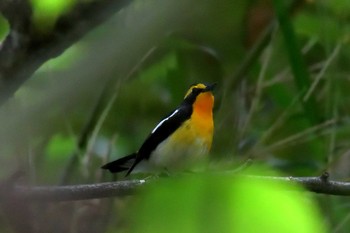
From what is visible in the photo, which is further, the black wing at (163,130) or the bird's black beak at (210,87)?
the bird's black beak at (210,87)

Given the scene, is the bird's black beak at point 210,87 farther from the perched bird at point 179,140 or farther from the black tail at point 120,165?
the black tail at point 120,165

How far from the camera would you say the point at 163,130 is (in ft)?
9.41

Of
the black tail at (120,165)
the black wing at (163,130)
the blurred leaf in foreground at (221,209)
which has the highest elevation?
the blurred leaf in foreground at (221,209)

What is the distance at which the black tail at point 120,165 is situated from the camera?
275 cm

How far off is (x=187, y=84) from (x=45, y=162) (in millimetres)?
701

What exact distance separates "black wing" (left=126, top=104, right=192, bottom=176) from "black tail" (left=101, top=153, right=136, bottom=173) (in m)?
0.05

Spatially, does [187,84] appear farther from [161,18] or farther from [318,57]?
[161,18]

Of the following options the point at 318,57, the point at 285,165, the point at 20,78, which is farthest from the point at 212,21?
the point at 20,78

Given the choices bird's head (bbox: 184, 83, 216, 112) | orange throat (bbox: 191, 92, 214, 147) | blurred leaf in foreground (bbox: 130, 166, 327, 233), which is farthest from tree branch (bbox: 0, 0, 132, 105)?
bird's head (bbox: 184, 83, 216, 112)

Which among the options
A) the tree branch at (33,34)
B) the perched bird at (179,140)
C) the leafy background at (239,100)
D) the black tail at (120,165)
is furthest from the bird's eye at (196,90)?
the tree branch at (33,34)

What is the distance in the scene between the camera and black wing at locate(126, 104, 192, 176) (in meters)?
2.79

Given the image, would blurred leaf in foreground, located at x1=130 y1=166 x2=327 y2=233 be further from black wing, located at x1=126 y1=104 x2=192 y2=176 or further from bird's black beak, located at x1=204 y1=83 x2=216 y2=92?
bird's black beak, located at x1=204 y1=83 x2=216 y2=92

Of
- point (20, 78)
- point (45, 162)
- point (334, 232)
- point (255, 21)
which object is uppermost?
point (20, 78)

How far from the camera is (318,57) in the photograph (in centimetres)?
367
